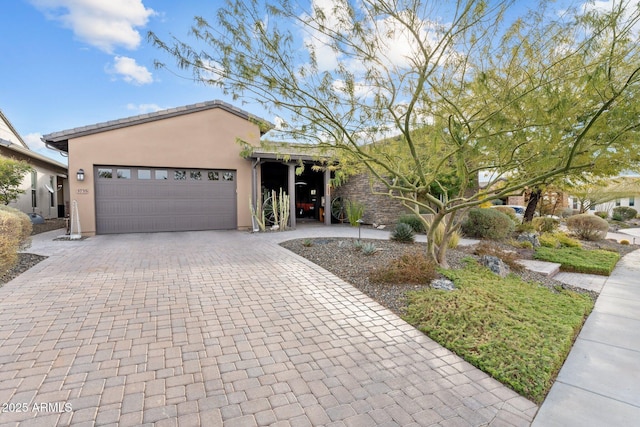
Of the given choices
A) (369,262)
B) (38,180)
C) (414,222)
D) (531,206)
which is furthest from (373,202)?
(38,180)

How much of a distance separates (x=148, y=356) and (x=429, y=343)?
275 centimetres

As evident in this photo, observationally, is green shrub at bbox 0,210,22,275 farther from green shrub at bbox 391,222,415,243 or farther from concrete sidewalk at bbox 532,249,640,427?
green shrub at bbox 391,222,415,243

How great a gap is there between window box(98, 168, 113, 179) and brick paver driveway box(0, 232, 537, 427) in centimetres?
693

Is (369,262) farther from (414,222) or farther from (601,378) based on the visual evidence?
(414,222)

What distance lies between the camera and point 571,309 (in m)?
4.11

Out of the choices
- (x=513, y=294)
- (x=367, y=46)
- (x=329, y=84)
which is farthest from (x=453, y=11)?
(x=513, y=294)

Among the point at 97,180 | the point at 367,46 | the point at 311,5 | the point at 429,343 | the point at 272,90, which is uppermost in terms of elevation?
the point at 311,5

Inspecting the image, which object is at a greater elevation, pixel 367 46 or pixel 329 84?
pixel 367 46

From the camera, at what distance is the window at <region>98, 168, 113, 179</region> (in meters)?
10.8

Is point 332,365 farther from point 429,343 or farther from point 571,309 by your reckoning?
point 571,309

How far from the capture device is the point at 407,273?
4.97 m

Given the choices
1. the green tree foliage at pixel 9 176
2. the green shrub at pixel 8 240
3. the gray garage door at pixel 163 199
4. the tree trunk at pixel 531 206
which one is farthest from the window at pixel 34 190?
the tree trunk at pixel 531 206

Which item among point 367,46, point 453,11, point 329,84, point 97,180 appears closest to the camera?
point 453,11

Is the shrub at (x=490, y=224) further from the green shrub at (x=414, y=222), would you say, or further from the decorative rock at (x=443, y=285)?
the decorative rock at (x=443, y=285)
